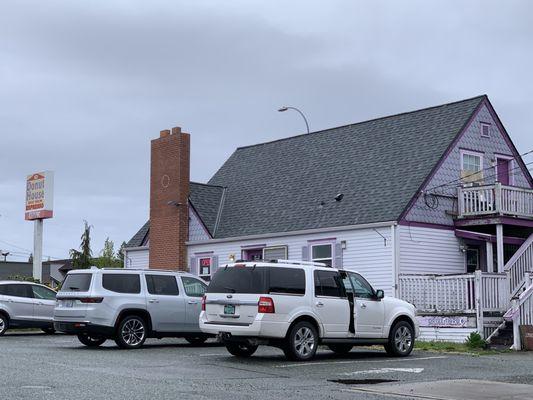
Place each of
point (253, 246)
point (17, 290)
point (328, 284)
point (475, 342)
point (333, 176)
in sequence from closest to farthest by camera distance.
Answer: point (328, 284), point (475, 342), point (17, 290), point (333, 176), point (253, 246)

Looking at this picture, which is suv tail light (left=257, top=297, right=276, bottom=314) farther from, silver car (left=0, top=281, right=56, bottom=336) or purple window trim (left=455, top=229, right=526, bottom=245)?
purple window trim (left=455, top=229, right=526, bottom=245)

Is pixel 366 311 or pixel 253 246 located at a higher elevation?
pixel 253 246

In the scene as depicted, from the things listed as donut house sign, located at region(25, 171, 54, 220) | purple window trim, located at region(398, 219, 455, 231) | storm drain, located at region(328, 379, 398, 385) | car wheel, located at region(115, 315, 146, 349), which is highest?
donut house sign, located at region(25, 171, 54, 220)

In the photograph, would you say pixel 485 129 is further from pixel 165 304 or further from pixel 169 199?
pixel 165 304

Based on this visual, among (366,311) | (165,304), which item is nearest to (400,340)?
(366,311)

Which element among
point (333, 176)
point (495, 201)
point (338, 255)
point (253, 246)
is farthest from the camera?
point (253, 246)

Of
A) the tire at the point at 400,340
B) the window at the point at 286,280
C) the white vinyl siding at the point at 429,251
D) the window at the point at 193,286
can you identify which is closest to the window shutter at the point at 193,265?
the white vinyl siding at the point at 429,251

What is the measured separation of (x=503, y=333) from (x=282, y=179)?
40.2ft

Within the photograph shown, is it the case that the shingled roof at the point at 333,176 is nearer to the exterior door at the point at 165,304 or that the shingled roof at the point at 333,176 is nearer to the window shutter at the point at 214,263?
the window shutter at the point at 214,263

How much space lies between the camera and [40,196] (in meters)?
36.1

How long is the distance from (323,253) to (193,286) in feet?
27.0

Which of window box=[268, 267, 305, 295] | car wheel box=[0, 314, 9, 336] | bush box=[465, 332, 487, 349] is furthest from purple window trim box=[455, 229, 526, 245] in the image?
car wheel box=[0, 314, 9, 336]

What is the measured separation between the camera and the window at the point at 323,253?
94.0 ft

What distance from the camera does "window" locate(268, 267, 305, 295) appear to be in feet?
55.2
